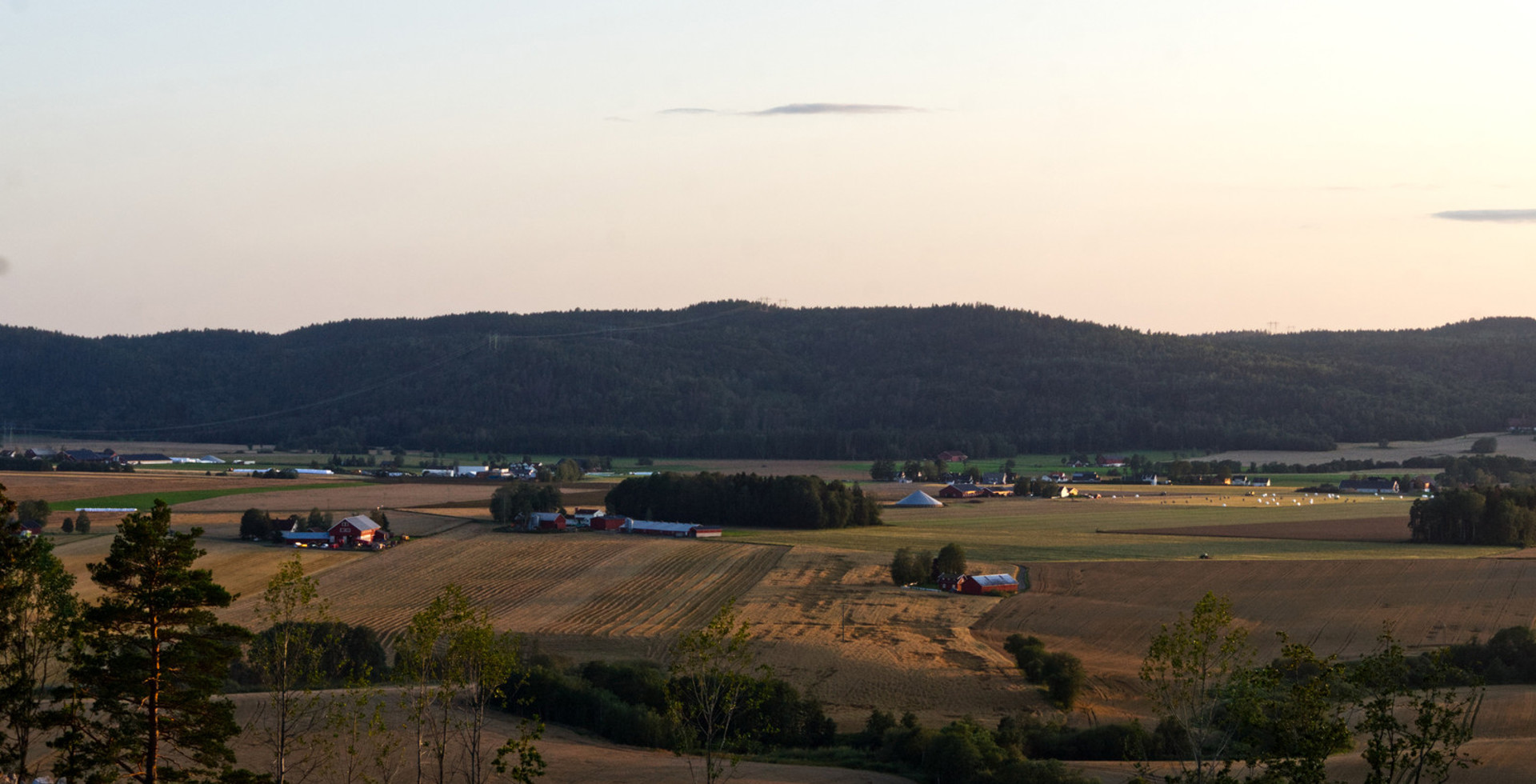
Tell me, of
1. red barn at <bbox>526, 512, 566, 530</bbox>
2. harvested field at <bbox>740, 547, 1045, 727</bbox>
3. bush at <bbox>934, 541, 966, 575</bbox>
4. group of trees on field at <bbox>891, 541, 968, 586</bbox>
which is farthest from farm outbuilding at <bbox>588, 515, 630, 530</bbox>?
bush at <bbox>934, 541, 966, 575</bbox>

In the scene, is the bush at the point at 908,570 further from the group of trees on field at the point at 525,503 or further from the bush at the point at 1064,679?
the group of trees on field at the point at 525,503

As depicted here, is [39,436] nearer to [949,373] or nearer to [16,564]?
[949,373]

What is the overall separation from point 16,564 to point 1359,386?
170 metres

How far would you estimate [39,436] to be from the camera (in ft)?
572

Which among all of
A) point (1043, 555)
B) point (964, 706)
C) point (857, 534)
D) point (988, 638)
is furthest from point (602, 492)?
point (964, 706)

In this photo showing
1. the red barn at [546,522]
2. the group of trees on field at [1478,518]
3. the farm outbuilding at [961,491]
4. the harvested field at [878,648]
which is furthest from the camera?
the farm outbuilding at [961,491]

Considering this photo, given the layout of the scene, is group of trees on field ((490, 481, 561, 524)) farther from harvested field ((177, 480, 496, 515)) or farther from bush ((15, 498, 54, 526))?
bush ((15, 498, 54, 526))

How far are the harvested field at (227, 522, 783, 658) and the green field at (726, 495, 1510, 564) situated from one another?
8283 millimetres

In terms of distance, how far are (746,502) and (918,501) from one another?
18415 millimetres

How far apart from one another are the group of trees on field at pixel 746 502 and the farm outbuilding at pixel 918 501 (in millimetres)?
12378

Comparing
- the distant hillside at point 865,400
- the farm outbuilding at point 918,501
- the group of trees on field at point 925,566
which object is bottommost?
the group of trees on field at point 925,566

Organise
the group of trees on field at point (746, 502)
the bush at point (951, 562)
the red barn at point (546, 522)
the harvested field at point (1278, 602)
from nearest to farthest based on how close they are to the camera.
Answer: the harvested field at point (1278, 602)
the bush at point (951, 562)
the red barn at point (546, 522)
the group of trees on field at point (746, 502)

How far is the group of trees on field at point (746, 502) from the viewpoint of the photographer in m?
78.8

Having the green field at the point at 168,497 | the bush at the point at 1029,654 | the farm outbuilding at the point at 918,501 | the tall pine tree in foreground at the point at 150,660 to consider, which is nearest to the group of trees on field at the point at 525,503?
the green field at the point at 168,497
